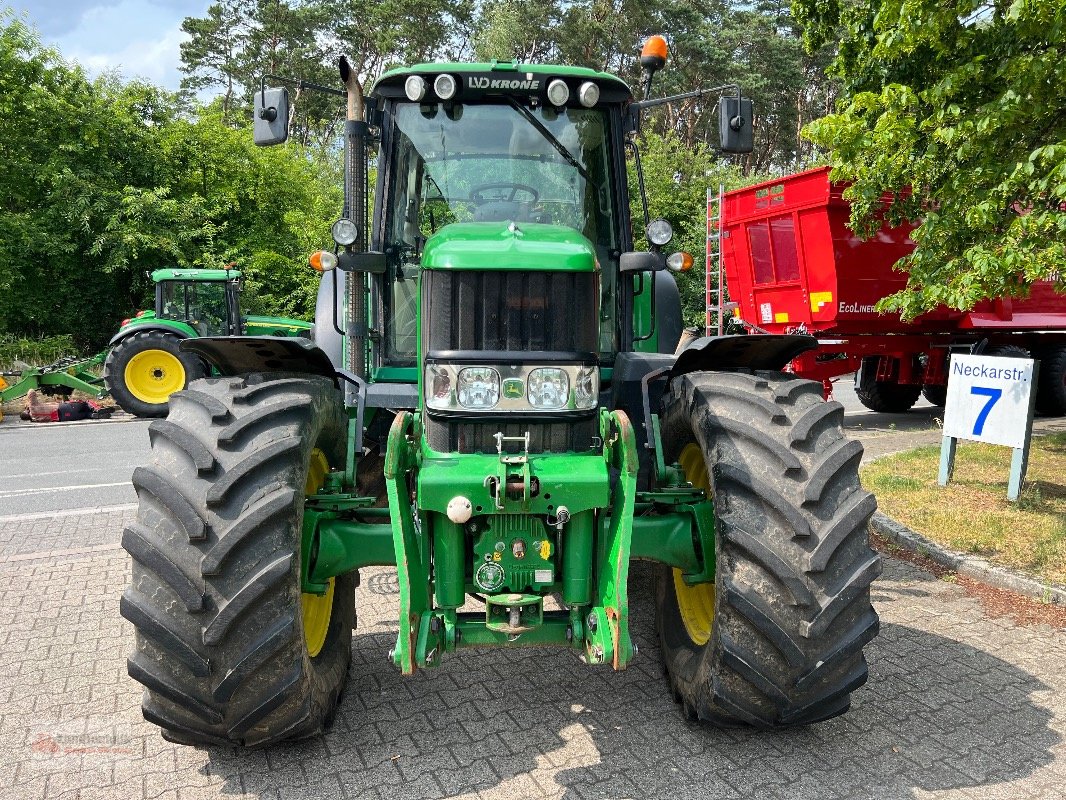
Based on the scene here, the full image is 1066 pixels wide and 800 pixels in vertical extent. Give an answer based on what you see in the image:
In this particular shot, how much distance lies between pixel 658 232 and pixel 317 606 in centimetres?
241

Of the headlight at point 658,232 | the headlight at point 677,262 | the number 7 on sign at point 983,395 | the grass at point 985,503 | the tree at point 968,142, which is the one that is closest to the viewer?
the headlight at point 658,232

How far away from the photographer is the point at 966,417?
659 cm

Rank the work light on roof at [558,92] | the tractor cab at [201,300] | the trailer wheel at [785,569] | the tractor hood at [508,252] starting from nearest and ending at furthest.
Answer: the trailer wheel at [785,569] → the tractor hood at [508,252] → the work light on roof at [558,92] → the tractor cab at [201,300]

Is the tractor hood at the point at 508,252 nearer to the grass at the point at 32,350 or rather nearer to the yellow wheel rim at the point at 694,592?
the yellow wheel rim at the point at 694,592

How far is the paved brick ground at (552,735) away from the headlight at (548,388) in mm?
1307

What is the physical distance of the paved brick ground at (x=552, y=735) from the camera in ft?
9.40

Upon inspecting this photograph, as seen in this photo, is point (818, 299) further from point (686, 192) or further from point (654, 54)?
point (686, 192)

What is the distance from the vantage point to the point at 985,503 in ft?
21.4

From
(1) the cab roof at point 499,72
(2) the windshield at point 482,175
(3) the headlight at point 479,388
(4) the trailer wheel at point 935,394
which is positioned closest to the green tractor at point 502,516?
(3) the headlight at point 479,388

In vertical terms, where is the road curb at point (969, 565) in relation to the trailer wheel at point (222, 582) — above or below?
below

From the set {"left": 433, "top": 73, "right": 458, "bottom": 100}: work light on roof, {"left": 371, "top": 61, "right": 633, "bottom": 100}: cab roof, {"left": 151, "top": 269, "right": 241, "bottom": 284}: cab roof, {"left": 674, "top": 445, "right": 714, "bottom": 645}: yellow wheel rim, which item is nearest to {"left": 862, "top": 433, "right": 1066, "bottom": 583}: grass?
{"left": 674, "top": 445, "right": 714, "bottom": 645}: yellow wheel rim

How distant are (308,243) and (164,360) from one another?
800 centimetres

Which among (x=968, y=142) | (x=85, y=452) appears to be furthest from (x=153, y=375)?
(x=968, y=142)

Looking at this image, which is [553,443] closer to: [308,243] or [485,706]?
[485,706]
